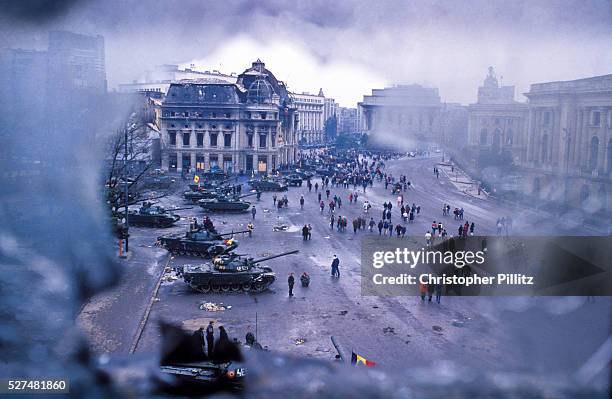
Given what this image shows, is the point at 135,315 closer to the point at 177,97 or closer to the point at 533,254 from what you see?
the point at 533,254

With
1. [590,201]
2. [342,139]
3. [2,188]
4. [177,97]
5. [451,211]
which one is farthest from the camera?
[342,139]

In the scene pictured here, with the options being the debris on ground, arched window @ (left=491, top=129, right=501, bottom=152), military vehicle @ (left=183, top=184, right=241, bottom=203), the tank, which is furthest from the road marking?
arched window @ (left=491, top=129, right=501, bottom=152)

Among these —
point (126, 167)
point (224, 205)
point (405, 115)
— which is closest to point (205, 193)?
point (224, 205)

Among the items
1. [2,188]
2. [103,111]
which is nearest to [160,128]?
[103,111]

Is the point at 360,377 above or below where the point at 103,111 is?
below

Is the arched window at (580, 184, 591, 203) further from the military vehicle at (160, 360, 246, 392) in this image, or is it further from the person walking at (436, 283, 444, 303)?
the military vehicle at (160, 360, 246, 392)

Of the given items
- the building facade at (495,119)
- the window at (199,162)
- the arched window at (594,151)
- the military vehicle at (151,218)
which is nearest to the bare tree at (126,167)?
the military vehicle at (151,218)
